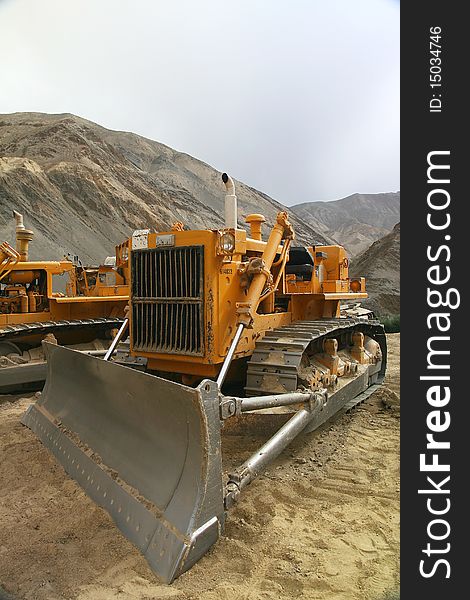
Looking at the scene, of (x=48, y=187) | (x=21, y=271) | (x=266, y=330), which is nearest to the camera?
(x=266, y=330)

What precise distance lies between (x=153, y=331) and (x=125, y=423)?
1.21 metres

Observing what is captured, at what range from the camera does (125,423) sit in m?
3.38

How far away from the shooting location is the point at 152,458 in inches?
118

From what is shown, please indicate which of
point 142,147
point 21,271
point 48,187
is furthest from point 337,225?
point 21,271

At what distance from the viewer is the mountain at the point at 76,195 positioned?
25.3 m

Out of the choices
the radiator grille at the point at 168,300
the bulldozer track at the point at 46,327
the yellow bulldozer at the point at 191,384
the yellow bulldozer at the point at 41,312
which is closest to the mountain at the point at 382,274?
the yellow bulldozer at the point at 41,312

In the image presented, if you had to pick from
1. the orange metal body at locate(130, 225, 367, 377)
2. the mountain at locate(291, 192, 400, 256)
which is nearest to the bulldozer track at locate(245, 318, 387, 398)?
the orange metal body at locate(130, 225, 367, 377)

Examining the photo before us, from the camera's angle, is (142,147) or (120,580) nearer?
(120,580)

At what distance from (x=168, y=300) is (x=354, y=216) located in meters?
Answer: 89.8

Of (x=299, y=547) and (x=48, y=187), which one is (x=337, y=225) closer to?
(x=48, y=187)

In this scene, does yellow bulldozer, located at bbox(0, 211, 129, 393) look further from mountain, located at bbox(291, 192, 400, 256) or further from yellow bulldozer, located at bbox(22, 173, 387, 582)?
mountain, located at bbox(291, 192, 400, 256)

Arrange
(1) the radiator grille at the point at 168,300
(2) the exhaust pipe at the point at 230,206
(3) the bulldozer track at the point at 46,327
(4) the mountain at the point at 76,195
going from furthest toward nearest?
(4) the mountain at the point at 76,195 → (3) the bulldozer track at the point at 46,327 → (2) the exhaust pipe at the point at 230,206 → (1) the radiator grille at the point at 168,300

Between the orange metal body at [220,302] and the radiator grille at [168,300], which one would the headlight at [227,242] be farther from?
the radiator grille at [168,300]

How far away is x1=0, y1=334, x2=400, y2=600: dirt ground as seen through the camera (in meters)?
2.36
